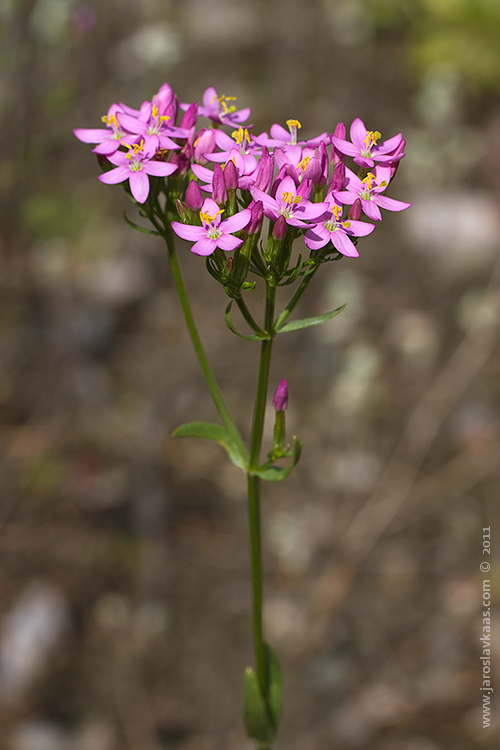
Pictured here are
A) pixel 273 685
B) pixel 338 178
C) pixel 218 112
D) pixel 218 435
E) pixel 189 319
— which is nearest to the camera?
pixel 338 178

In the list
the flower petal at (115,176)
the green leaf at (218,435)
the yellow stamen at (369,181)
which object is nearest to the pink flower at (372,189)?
the yellow stamen at (369,181)

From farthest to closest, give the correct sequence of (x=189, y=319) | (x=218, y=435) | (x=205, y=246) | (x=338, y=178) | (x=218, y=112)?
(x=218, y=112) < (x=218, y=435) < (x=189, y=319) < (x=338, y=178) < (x=205, y=246)

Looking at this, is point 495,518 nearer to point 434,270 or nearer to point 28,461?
point 434,270

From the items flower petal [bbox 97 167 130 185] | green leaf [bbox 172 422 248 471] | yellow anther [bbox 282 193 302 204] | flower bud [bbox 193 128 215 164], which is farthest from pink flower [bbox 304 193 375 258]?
green leaf [bbox 172 422 248 471]

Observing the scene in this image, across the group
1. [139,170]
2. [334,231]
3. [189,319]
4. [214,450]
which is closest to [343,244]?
[334,231]

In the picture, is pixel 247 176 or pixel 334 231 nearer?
pixel 334 231

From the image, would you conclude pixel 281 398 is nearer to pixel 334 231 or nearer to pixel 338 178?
pixel 334 231

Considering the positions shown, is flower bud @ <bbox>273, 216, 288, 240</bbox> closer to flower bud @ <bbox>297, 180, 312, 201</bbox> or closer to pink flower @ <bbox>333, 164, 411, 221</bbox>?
flower bud @ <bbox>297, 180, 312, 201</bbox>
